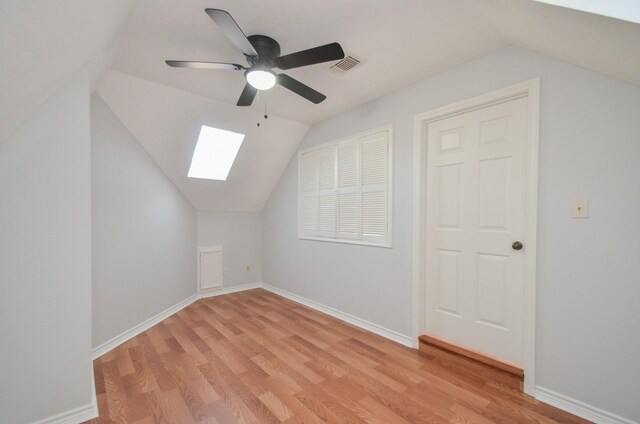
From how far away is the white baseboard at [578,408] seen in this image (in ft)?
5.05

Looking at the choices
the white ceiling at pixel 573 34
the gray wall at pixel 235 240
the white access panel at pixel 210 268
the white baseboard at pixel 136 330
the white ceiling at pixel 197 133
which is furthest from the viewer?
the gray wall at pixel 235 240

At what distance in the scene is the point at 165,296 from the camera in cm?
326

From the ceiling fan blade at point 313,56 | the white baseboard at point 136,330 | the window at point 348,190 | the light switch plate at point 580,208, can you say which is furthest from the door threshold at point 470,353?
the white baseboard at point 136,330

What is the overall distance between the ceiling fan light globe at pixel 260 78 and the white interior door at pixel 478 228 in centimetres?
154

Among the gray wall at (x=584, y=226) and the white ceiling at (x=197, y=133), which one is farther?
the white ceiling at (x=197, y=133)

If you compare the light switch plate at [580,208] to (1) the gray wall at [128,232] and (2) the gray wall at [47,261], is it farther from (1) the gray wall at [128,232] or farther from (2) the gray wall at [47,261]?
(1) the gray wall at [128,232]

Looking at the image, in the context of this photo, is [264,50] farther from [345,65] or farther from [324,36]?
[345,65]

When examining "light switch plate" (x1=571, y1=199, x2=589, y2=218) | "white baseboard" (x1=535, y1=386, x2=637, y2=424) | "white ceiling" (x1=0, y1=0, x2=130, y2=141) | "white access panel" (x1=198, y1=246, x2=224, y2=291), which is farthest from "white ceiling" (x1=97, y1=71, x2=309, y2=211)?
"white baseboard" (x1=535, y1=386, x2=637, y2=424)

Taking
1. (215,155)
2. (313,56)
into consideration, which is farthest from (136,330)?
(313,56)

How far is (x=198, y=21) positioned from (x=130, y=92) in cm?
129

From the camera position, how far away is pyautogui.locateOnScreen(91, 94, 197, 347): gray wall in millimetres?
2377

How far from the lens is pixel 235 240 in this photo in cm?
443

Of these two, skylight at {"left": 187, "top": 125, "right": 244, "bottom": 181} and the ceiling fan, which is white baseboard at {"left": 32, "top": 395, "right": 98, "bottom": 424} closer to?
the ceiling fan

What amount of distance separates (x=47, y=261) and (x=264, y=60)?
6.00ft
